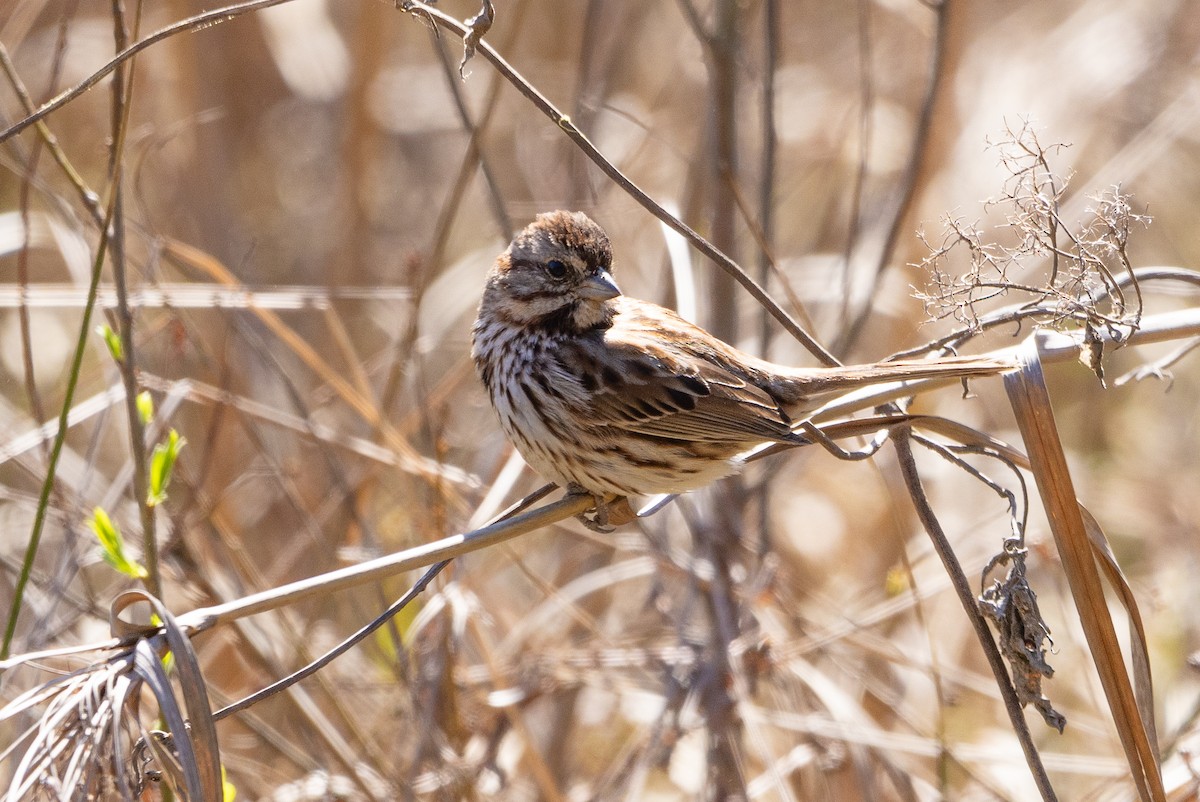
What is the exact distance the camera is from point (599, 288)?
10.2 feet

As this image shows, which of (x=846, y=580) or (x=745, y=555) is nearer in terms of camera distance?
(x=745, y=555)

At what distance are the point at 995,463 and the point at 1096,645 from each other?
3.45 meters

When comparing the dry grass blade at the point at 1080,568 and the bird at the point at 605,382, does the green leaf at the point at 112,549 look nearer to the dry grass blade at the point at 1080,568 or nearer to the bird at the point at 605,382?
the bird at the point at 605,382

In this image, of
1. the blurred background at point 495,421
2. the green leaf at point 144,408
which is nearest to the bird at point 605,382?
the blurred background at point 495,421

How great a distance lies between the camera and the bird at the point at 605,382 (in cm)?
300

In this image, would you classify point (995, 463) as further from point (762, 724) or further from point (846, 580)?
point (762, 724)

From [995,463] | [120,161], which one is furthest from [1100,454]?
[120,161]

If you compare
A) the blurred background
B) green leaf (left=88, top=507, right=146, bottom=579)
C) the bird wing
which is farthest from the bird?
green leaf (left=88, top=507, right=146, bottom=579)

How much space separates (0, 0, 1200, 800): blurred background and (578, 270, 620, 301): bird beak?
232 mm

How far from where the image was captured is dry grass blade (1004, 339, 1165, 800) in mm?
1884

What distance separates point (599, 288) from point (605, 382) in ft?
0.81

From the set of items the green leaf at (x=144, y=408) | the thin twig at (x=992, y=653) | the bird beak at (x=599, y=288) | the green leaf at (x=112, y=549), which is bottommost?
the thin twig at (x=992, y=653)

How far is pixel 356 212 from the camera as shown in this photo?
5531 mm

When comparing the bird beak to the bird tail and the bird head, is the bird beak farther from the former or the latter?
the bird tail
